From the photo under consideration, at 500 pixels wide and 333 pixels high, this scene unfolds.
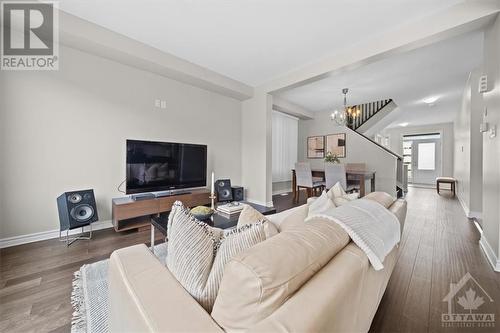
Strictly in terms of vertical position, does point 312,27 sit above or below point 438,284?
above

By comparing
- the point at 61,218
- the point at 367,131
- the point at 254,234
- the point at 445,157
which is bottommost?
the point at 61,218

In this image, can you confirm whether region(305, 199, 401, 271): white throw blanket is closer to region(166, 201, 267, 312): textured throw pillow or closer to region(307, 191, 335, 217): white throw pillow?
region(307, 191, 335, 217): white throw pillow

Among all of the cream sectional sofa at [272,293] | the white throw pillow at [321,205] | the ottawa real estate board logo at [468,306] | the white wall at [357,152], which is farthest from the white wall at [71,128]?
the white wall at [357,152]

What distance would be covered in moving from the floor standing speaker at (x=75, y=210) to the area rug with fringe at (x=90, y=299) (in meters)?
0.72

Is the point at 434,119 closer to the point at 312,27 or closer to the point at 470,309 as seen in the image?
the point at 312,27

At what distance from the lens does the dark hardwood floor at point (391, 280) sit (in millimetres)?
1276

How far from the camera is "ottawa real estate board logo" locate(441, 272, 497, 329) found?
1284 mm

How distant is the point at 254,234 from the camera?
0.75 meters

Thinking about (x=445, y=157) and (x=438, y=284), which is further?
(x=445, y=157)

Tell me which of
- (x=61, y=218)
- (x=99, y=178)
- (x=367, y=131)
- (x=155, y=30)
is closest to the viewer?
(x=61, y=218)

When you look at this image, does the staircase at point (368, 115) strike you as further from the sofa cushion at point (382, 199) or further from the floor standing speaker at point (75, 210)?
the floor standing speaker at point (75, 210)

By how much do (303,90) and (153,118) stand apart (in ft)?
10.3

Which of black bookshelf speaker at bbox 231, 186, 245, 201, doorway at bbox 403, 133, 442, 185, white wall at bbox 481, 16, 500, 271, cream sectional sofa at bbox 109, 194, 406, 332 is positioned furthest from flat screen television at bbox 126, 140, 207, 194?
doorway at bbox 403, 133, 442, 185

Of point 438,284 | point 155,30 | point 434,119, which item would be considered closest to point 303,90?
point 155,30
